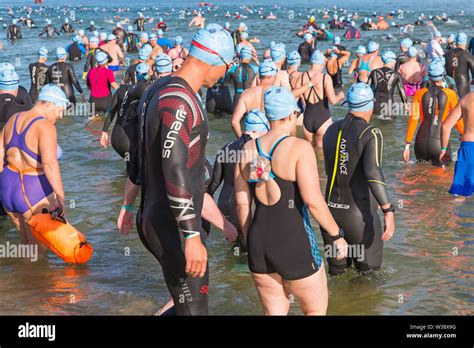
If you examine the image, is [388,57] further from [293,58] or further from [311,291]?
[311,291]

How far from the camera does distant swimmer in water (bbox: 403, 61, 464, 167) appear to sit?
983 cm

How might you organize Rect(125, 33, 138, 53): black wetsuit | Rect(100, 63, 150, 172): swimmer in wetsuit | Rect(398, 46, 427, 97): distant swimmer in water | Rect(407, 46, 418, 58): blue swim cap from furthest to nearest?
1. Rect(125, 33, 138, 53): black wetsuit
2. Rect(398, 46, 427, 97): distant swimmer in water
3. Rect(407, 46, 418, 58): blue swim cap
4. Rect(100, 63, 150, 172): swimmer in wetsuit

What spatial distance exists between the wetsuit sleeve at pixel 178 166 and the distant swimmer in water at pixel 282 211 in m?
0.67

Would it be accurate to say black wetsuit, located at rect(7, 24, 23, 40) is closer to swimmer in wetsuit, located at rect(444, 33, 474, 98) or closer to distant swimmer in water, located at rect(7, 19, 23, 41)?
distant swimmer in water, located at rect(7, 19, 23, 41)

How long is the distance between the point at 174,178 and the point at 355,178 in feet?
8.36

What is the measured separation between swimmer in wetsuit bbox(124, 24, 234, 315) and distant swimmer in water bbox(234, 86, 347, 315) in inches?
18.9

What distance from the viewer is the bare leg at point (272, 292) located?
4469 millimetres

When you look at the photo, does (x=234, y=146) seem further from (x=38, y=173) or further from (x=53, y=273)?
(x=53, y=273)

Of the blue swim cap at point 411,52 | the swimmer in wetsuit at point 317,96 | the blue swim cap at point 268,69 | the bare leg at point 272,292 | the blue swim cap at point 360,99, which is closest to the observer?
the bare leg at point 272,292

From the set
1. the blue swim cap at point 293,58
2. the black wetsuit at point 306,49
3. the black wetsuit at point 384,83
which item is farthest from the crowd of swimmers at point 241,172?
the black wetsuit at point 306,49

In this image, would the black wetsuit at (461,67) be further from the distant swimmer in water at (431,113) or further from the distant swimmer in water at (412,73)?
the distant swimmer in water at (431,113)

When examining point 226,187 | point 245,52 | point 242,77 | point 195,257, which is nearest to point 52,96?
point 226,187

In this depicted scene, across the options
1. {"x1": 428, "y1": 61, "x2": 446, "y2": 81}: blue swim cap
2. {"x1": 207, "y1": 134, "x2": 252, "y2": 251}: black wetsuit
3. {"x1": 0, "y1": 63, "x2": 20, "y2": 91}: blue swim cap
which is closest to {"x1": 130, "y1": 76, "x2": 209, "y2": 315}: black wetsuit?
{"x1": 207, "y1": 134, "x2": 252, "y2": 251}: black wetsuit
